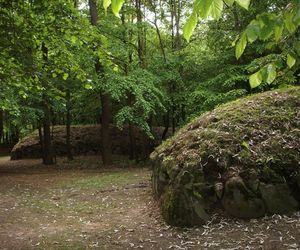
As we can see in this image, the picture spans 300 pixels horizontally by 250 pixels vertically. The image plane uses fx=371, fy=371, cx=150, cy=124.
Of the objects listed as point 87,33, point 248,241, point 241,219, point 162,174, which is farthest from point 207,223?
point 87,33

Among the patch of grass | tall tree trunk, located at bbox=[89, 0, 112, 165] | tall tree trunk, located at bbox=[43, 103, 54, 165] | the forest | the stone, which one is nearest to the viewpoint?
the forest

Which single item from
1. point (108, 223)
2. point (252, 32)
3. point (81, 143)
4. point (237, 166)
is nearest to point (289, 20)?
point (252, 32)

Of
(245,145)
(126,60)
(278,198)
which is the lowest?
(278,198)

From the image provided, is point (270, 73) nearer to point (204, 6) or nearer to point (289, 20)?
point (289, 20)

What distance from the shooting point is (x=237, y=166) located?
6250mm

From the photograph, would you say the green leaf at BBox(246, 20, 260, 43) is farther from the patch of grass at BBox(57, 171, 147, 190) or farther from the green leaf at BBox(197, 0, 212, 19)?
the patch of grass at BBox(57, 171, 147, 190)

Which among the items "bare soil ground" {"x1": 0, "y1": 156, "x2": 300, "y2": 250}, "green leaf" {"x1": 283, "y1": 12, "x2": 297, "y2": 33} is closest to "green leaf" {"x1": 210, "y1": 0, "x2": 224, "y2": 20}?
"green leaf" {"x1": 283, "y1": 12, "x2": 297, "y2": 33}

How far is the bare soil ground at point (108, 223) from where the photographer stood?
5.29 metres

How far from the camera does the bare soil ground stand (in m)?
5.29

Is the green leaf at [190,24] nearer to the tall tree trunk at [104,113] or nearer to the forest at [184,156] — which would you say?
the forest at [184,156]

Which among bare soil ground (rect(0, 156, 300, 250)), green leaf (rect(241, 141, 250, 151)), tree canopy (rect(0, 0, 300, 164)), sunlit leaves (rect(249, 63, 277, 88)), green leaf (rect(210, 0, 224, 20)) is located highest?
tree canopy (rect(0, 0, 300, 164))

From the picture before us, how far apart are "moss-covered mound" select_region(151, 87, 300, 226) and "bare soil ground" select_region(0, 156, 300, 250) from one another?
248 mm

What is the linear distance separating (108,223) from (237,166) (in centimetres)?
252

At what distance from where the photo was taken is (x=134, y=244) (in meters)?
5.53
